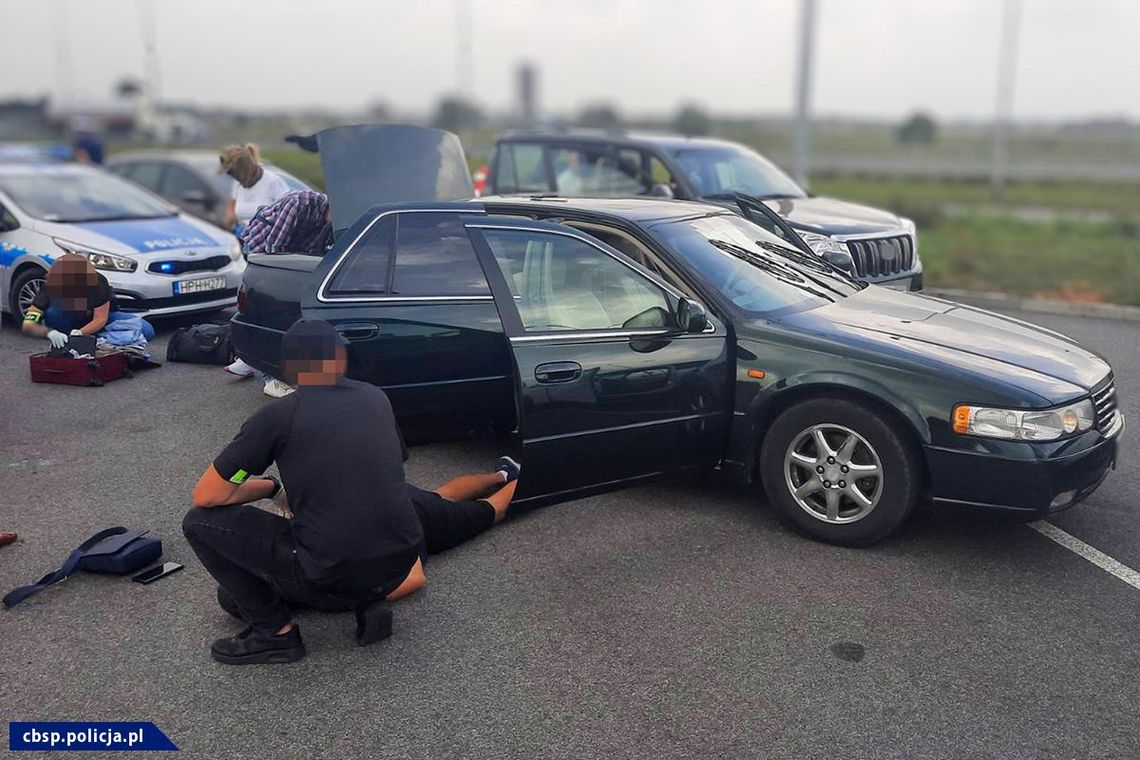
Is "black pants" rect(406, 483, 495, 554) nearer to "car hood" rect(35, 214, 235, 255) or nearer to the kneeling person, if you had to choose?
the kneeling person

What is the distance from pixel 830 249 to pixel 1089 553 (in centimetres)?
374

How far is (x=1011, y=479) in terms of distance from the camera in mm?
4520

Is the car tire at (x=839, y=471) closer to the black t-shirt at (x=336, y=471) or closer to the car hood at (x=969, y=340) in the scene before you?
the car hood at (x=969, y=340)

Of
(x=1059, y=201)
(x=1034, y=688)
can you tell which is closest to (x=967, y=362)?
(x=1034, y=688)

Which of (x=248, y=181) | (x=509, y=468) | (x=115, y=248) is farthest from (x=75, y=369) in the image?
(x=509, y=468)

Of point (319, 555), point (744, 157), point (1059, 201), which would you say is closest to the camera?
point (319, 555)

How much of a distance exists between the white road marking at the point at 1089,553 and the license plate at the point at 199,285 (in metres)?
7.41

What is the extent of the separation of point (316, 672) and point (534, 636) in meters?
0.85

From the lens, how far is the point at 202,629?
4148mm

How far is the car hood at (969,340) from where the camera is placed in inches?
186

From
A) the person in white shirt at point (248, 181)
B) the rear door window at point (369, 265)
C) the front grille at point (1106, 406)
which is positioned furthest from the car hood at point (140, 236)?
the front grille at point (1106, 406)

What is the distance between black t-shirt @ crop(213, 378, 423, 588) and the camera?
3564 millimetres

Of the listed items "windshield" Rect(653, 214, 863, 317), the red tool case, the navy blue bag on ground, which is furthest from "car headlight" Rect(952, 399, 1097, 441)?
the red tool case

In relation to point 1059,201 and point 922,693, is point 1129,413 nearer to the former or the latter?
point 922,693
